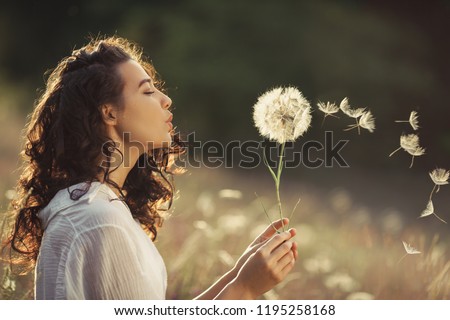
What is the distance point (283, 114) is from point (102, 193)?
923 millimetres

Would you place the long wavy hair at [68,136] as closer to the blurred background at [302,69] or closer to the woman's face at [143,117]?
the woman's face at [143,117]

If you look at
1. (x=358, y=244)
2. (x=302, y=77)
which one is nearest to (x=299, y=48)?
(x=302, y=77)

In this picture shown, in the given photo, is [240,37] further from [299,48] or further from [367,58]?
[367,58]

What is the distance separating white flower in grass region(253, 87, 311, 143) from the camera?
2.56 meters

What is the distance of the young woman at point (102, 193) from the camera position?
1.89 m

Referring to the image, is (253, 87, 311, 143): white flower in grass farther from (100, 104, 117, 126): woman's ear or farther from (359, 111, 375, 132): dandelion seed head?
(100, 104, 117, 126): woman's ear

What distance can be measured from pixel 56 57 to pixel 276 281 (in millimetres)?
7796

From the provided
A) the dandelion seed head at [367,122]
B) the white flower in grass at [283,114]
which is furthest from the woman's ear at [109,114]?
the dandelion seed head at [367,122]

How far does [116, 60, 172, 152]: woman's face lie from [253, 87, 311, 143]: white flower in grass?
49 centimetres

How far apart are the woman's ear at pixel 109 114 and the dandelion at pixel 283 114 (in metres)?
0.63

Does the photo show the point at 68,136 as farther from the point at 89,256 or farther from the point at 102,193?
the point at 89,256

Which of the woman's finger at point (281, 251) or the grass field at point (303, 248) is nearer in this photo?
→ the woman's finger at point (281, 251)

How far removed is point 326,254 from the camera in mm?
4320

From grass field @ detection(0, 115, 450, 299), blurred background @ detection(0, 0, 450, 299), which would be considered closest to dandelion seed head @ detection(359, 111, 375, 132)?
grass field @ detection(0, 115, 450, 299)
